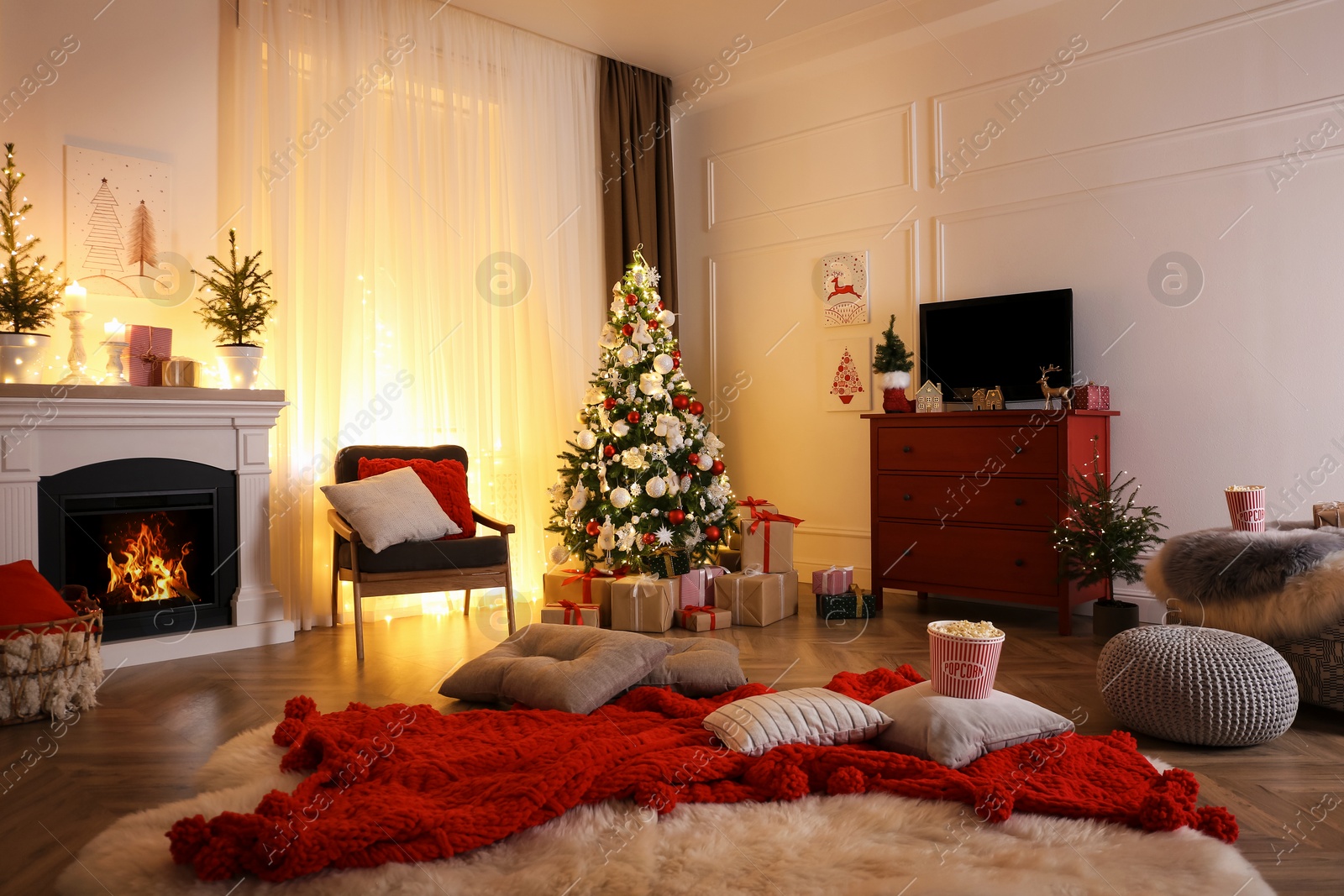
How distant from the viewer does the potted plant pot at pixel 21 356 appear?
3885 millimetres

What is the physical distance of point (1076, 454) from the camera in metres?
4.60

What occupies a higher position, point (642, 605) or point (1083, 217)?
point (1083, 217)

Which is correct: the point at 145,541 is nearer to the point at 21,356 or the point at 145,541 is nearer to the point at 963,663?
the point at 21,356

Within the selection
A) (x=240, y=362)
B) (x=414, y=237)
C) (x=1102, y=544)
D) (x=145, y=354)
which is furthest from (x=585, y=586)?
(x=1102, y=544)

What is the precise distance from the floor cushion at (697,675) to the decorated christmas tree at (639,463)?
148 cm

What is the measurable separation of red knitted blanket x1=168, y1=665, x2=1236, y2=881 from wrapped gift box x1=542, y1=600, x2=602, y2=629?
5.54ft

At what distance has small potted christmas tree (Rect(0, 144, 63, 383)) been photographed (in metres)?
3.91

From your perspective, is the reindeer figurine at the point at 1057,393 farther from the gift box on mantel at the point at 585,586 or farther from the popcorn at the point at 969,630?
the gift box on mantel at the point at 585,586

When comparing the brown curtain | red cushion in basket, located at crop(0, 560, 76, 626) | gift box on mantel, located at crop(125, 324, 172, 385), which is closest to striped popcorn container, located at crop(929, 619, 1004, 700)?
red cushion in basket, located at crop(0, 560, 76, 626)

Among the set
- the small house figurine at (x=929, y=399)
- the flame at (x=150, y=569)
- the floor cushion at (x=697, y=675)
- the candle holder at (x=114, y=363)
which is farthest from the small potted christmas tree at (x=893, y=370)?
the candle holder at (x=114, y=363)

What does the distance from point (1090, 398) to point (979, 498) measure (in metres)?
0.74

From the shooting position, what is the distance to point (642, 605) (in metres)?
4.77

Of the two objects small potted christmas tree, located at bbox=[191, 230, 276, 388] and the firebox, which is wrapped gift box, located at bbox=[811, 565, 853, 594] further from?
small potted christmas tree, located at bbox=[191, 230, 276, 388]

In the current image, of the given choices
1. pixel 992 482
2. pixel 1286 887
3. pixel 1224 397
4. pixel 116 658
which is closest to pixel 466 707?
pixel 116 658
